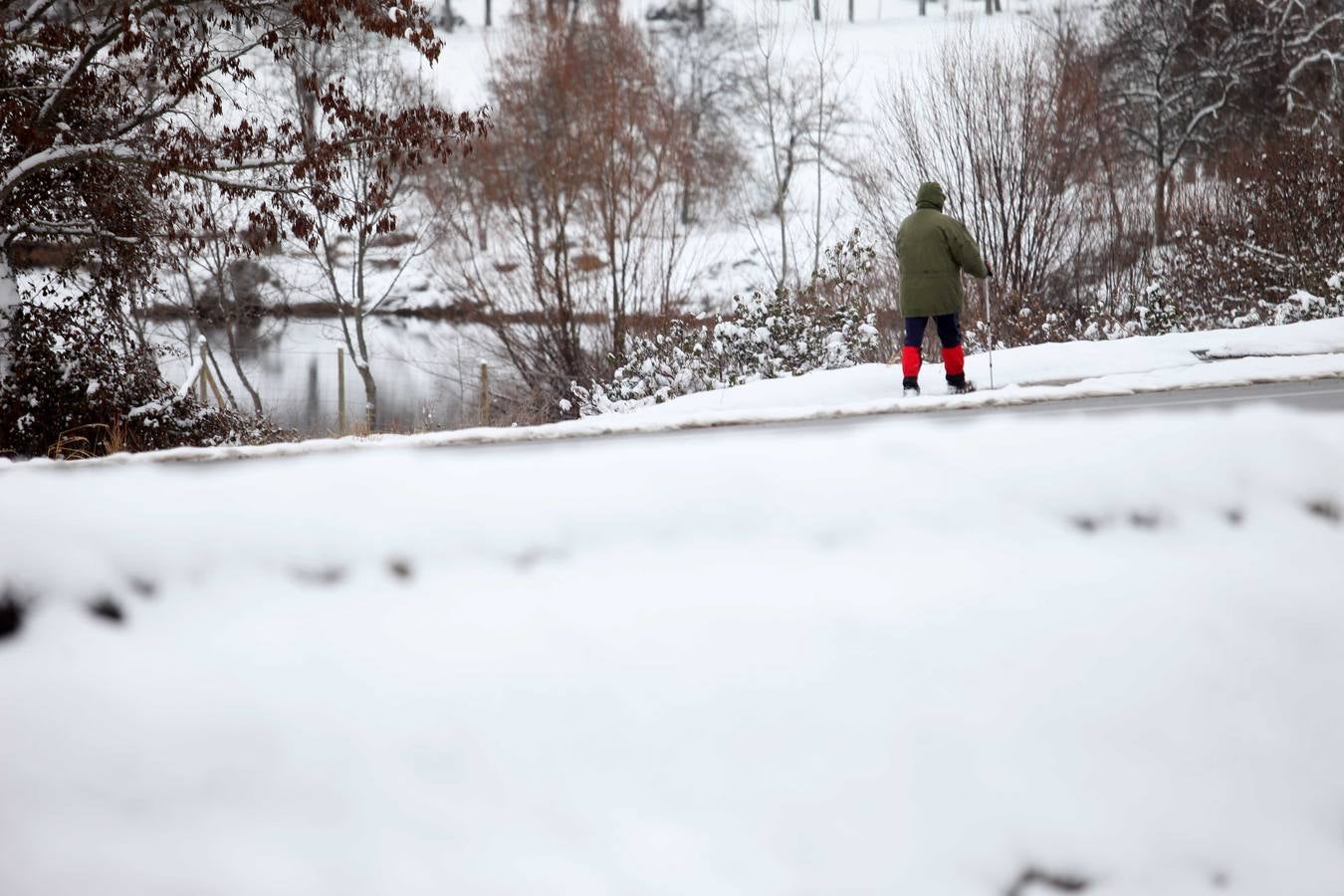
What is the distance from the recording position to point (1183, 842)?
2.02m

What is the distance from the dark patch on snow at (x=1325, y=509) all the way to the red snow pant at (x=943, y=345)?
24.9ft

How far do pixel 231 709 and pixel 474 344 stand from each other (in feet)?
57.8

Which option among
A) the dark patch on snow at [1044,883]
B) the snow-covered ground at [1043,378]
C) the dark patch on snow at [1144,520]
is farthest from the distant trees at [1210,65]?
the dark patch on snow at [1044,883]

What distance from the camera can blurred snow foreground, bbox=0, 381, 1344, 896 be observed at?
1757 mm

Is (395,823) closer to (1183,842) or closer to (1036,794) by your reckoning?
(1036,794)

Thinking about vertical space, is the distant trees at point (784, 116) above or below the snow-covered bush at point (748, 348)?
above

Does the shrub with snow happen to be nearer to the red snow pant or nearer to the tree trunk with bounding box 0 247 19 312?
the red snow pant

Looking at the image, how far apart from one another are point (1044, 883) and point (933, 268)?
8996mm

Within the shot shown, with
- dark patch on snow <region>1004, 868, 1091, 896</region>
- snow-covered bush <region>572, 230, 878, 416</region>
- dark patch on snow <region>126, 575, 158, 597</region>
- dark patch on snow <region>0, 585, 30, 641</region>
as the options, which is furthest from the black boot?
dark patch on snow <region>0, 585, 30, 641</region>

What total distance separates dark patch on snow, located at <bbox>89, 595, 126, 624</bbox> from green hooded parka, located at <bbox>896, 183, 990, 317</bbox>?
9244 mm

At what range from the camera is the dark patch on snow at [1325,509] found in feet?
7.69

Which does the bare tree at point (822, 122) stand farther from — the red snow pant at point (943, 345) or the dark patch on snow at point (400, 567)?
the dark patch on snow at point (400, 567)

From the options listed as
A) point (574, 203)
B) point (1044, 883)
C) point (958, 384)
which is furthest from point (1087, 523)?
point (574, 203)

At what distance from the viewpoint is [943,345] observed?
1011cm
